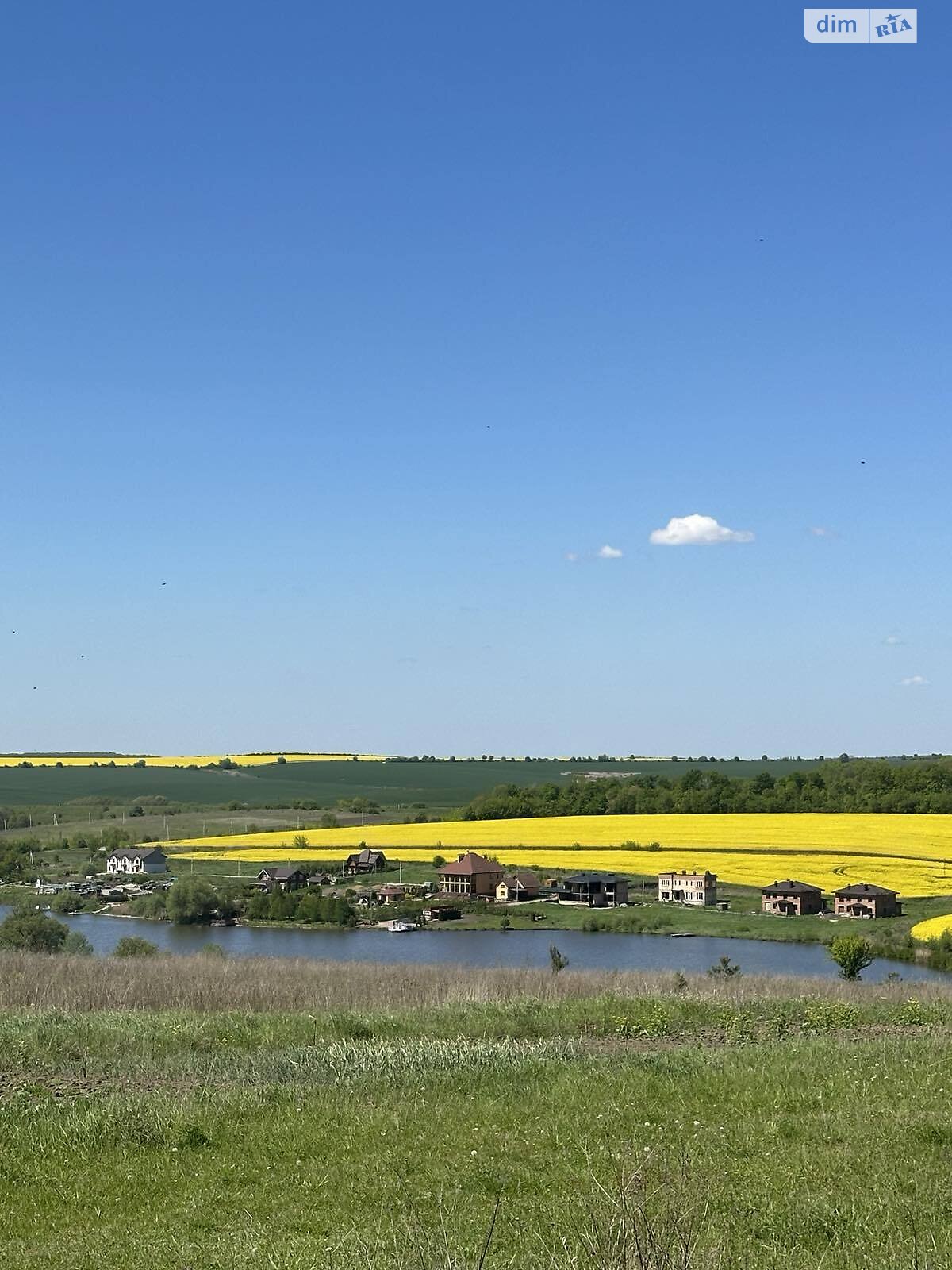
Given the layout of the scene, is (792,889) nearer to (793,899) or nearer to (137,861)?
(793,899)

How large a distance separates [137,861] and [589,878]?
32.9m

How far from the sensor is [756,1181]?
28.6 ft

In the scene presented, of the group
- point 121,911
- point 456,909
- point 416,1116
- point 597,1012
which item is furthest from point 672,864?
point 416,1116

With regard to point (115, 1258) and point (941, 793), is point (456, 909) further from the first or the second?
point (115, 1258)

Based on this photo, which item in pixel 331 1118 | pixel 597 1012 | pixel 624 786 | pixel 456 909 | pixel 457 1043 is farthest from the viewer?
pixel 624 786

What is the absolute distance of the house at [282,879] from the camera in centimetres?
6971

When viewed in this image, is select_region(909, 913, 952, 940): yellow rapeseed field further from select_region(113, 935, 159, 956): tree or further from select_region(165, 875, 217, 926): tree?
select_region(165, 875, 217, 926): tree

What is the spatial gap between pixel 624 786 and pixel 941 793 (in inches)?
1032

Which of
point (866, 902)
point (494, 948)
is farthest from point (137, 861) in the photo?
point (866, 902)

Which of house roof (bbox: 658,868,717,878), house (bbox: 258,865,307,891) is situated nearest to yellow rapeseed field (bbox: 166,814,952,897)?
house roof (bbox: 658,868,717,878)

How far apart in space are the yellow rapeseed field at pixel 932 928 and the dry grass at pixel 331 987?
23.4 meters

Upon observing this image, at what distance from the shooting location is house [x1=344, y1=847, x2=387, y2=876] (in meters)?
74.9

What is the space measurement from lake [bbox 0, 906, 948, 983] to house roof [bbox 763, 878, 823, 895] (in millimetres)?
6104

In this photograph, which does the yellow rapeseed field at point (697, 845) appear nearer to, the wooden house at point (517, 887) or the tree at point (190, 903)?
the wooden house at point (517, 887)
